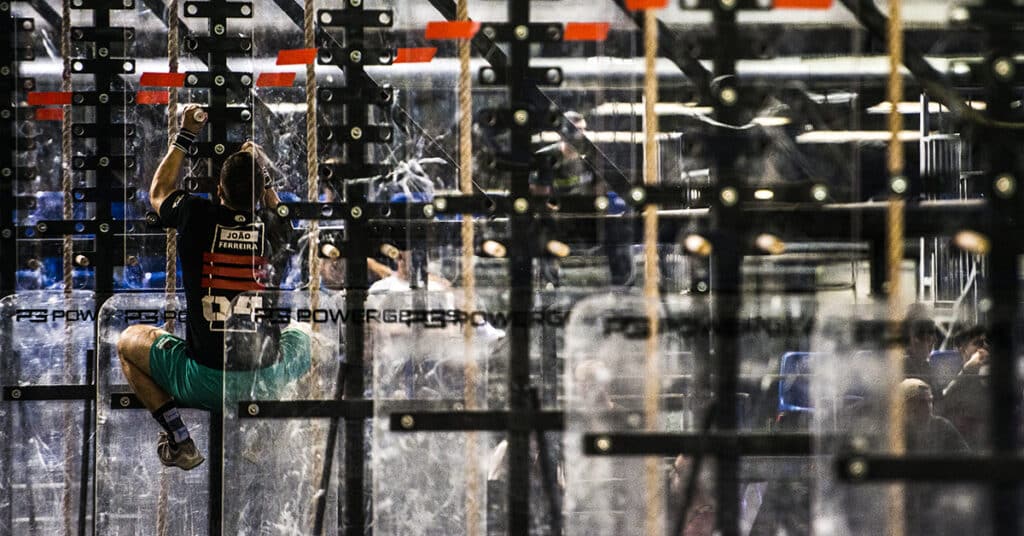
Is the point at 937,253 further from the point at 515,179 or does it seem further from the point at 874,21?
the point at 515,179

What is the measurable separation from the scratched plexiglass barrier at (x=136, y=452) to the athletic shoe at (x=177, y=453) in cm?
12

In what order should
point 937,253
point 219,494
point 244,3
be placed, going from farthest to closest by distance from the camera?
1. point 219,494
2. point 244,3
3. point 937,253

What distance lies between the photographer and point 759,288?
10.4 ft

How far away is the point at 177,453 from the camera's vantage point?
5051mm

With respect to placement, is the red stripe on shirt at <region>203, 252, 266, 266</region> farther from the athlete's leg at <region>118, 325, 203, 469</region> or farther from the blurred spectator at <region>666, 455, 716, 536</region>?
the blurred spectator at <region>666, 455, 716, 536</region>

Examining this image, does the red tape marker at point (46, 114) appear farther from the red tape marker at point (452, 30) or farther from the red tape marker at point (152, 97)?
the red tape marker at point (452, 30)

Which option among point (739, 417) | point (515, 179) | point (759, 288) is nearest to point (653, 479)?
point (739, 417)

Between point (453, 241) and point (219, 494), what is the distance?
214cm

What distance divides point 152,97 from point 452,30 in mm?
2359

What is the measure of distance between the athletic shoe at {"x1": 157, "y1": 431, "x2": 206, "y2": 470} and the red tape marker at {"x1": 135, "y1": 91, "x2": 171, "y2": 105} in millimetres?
1295

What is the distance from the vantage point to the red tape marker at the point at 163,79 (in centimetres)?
524

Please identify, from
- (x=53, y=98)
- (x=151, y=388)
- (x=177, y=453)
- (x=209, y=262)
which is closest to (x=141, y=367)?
(x=151, y=388)

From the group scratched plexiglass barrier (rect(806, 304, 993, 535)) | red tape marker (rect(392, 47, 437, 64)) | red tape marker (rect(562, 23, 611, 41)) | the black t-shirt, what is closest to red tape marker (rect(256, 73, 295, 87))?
red tape marker (rect(392, 47, 437, 64))

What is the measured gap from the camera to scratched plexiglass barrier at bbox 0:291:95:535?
5.12 meters
